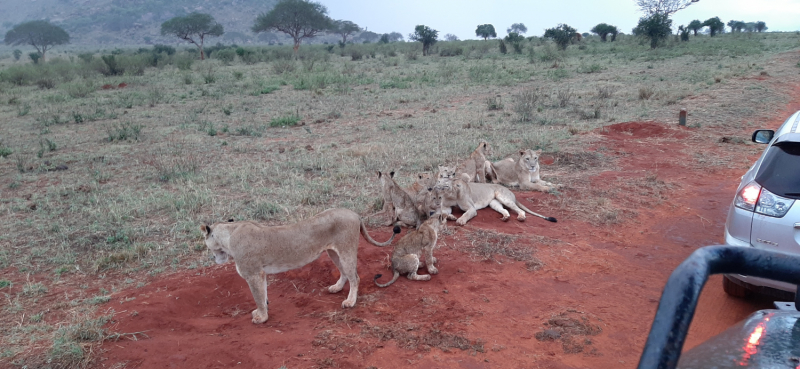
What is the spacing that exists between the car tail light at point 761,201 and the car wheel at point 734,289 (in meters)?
0.84

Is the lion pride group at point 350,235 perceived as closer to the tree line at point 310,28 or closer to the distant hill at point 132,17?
the tree line at point 310,28

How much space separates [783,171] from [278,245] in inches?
177

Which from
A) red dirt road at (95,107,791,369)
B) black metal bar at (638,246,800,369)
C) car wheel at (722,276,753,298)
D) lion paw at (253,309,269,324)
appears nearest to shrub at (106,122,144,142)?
red dirt road at (95,107,791,369)

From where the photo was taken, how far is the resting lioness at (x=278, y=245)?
4793 millimetres

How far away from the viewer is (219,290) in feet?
18.7

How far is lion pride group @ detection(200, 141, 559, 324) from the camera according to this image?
4824 mm

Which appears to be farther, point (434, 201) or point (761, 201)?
point (434, 201)

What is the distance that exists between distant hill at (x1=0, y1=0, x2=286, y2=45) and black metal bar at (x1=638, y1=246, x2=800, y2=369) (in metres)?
99.0

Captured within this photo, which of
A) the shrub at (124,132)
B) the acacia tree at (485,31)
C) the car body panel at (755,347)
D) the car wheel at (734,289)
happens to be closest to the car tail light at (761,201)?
the car wheel at (734,289)

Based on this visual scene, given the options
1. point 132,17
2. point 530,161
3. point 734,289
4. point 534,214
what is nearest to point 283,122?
point 530,161

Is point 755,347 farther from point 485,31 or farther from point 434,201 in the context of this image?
point 485,31

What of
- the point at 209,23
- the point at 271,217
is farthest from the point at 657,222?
the point at 209,23

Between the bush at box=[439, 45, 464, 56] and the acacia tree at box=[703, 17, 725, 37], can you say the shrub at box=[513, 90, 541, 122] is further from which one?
the acacia tree at box=[703, 17, 725, 37]

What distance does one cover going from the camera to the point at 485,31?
2635 inches
